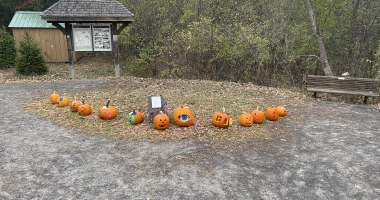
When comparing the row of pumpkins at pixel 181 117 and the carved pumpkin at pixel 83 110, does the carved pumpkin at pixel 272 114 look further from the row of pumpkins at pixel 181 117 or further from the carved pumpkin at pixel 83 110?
the carved pumpkin at pixel 83 110

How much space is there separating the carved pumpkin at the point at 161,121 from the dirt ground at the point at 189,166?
57cm

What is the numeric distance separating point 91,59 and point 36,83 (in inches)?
293

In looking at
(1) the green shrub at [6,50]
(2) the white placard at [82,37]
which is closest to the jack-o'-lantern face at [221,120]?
(2) the white placard at [82,37]

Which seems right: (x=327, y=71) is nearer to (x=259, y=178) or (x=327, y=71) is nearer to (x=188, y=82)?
(x=188, y=82)

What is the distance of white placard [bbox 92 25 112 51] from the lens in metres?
10.7

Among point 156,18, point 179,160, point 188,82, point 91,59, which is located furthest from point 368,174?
point 91,59

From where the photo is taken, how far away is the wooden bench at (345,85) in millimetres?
8531

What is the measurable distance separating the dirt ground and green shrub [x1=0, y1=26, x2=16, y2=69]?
8949mm

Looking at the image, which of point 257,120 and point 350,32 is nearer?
point 257,120

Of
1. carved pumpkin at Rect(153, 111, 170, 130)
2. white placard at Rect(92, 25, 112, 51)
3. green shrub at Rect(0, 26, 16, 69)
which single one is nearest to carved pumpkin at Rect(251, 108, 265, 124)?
carved pumpkin at Rect(153, 111, 170, 130)

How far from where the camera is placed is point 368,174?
13.9 feet

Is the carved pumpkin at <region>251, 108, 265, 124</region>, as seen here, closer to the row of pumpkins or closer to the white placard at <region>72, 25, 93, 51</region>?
the row of pumpkins

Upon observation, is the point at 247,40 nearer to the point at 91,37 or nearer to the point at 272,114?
the point at 272,114

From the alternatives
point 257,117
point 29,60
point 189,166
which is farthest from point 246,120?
point 29,60
